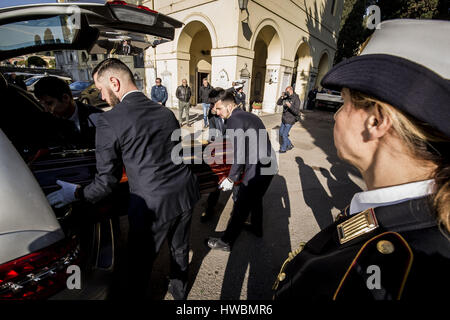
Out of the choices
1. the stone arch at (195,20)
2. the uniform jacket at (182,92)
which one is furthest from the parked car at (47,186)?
the stone arch at (195,20)

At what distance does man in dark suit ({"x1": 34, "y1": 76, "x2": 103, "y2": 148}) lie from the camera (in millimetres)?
2643

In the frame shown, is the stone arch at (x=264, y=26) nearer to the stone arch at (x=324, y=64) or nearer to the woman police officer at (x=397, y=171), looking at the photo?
the stone arch at (x=324, y=64)

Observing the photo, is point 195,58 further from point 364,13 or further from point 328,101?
point 364,13

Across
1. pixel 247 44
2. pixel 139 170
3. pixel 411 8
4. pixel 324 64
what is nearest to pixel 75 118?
pixel 139 170

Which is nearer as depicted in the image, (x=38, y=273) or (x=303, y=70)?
(x=38, y=273)

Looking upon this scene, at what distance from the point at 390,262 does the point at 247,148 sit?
1.97 metres

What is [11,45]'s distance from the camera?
1.95 meters

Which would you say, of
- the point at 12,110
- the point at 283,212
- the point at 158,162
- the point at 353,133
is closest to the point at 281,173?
the point at 283,212

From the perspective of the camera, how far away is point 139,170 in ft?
4.82

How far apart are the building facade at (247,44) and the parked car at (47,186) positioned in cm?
711

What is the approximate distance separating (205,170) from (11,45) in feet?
7.81

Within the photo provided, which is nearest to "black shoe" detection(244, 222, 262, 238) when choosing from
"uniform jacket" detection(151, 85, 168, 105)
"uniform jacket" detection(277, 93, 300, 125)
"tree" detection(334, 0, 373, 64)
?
"uniform jacket" detection(277, 93, 300, 125)

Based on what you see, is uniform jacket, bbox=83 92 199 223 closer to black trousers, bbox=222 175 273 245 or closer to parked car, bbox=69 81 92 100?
black trousers, bbox=222 175 273 245

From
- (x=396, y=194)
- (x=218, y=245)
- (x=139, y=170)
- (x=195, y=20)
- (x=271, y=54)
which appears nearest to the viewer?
(x=396, y=194)
